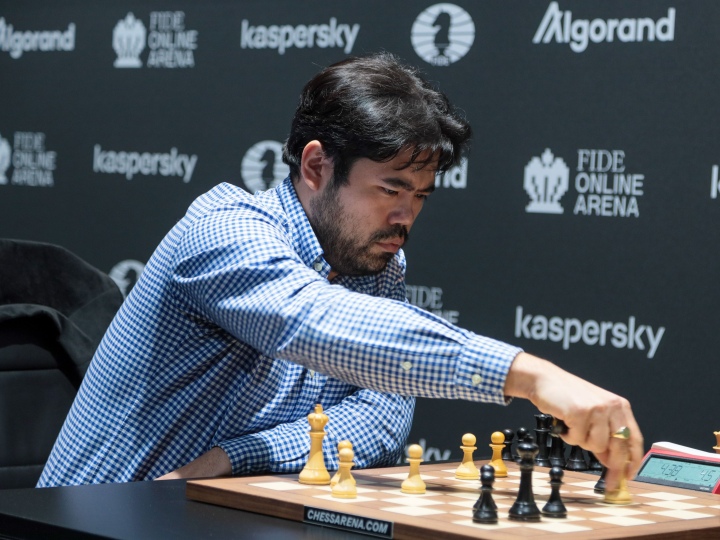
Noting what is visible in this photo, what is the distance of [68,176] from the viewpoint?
410cm

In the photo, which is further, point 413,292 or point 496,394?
point 413,292

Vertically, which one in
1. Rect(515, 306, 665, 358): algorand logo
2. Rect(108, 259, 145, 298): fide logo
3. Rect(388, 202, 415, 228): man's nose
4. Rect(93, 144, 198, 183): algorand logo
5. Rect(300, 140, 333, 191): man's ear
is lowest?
Rect(515, 306, 665, 358): algorand logo

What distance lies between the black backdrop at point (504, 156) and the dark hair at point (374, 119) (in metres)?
1.11

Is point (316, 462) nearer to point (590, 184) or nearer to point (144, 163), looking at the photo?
point (590, 184)

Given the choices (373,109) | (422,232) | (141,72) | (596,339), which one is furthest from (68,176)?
(373,109)

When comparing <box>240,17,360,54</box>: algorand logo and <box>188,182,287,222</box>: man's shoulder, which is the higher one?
<box>240,17,360,54</box>: algorand logo

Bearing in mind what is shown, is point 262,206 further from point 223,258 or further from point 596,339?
point 596,339

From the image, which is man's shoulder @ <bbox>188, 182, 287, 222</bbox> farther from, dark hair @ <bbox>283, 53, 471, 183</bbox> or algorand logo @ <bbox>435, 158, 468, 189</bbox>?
algorand logo @ <bbox>435, 158, 468, 189</bbox>

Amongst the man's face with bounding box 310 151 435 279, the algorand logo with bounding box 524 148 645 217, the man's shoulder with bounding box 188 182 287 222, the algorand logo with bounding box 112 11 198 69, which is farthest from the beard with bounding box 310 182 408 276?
the algorand logo with bounding box 112 11 198 69

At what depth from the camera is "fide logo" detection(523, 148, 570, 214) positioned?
3229mm

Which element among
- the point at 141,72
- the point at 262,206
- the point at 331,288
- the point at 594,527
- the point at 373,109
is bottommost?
the point at 594,527

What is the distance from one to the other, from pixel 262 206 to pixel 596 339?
159cm

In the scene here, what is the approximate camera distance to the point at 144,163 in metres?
3.94

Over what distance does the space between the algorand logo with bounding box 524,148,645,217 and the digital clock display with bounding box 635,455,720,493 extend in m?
1.46
